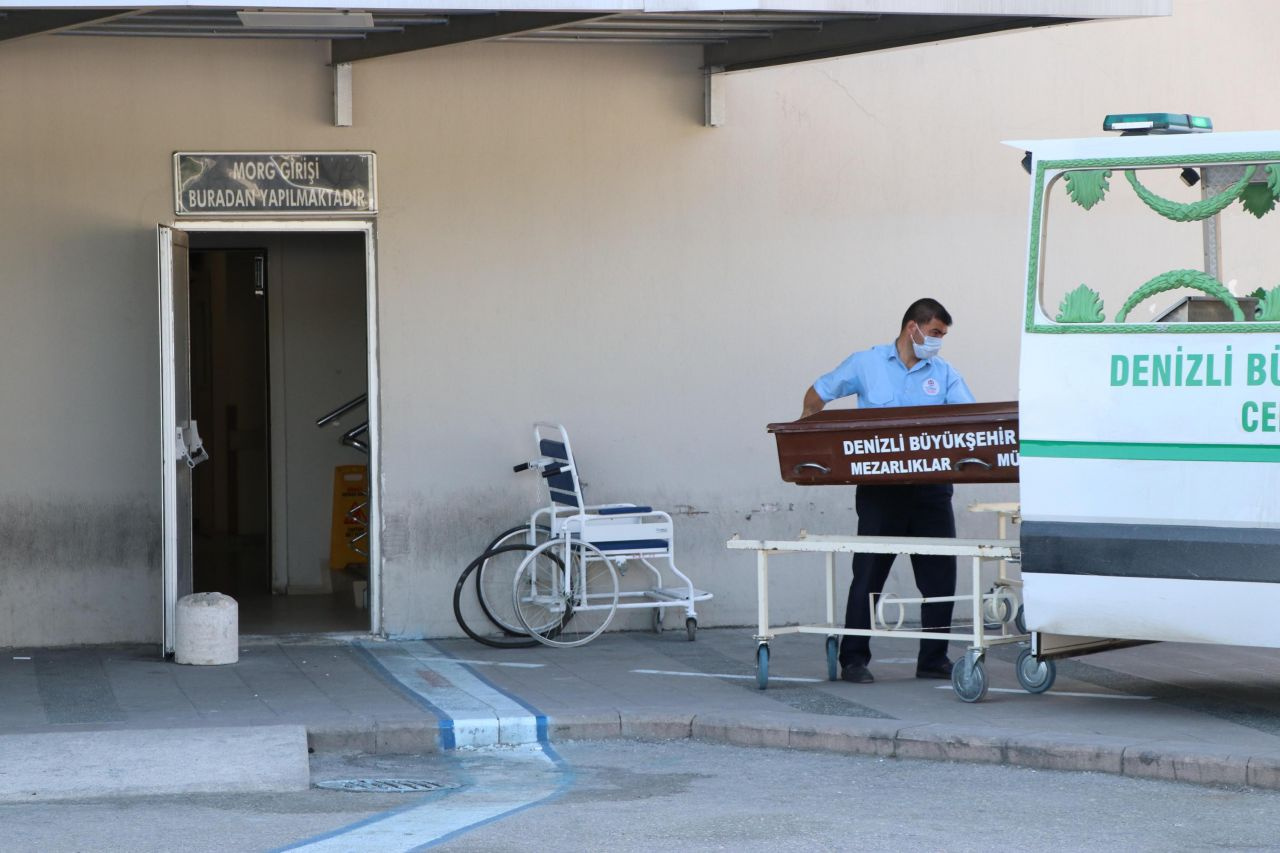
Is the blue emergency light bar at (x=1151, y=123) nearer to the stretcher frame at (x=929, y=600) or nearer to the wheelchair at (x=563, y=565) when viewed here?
the stretcher frame at (x=929, y=600)

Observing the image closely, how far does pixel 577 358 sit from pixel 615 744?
141 inches

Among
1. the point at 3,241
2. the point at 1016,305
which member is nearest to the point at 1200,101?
the point at 1016,305

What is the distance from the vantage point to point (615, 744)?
8219 millimetres

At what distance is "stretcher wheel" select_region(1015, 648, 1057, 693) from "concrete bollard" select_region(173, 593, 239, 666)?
4419mm

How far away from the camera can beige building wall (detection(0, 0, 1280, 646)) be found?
10.7 m

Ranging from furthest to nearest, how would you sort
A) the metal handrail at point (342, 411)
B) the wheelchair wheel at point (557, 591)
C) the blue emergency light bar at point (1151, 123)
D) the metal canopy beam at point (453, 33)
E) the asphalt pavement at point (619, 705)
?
1. the metal handrail at point (342, 411)
2. the wheelchair wheel at point (557, 591)
3. the metal canopy beam at point (453, 33)
4. the blue emergency light bar at point (1151, 123)
5. the asphalt pavement at point (619, 705)

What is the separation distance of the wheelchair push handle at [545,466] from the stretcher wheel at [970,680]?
302cm

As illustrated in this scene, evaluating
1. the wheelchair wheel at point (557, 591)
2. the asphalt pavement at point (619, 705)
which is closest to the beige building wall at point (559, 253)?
the wheelchair wheel at point (557, 591)

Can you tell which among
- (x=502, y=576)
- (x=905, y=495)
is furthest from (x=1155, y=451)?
(x=502, y=576)

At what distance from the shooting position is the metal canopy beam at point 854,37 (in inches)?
393

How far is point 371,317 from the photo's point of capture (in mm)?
10914

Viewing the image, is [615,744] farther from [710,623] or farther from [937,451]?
[710,623]

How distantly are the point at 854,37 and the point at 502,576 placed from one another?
150 inches

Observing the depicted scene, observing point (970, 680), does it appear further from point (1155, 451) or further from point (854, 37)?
point (854, 37)
